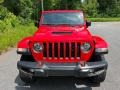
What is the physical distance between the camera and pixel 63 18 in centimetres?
1024

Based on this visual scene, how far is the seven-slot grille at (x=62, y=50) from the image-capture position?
8031 mm

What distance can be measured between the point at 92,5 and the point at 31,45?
6923cm

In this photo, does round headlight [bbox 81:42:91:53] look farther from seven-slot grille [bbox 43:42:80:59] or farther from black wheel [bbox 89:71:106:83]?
black wheel [bbox 89:71:106:83]

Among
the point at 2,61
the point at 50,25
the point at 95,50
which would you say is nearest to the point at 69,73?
the point at 95,50

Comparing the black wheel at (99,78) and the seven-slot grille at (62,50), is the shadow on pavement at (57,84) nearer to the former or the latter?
the black wheel at (99,78)

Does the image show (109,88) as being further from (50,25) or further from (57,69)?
(50,25)

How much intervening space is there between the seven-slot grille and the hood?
0.39 feet

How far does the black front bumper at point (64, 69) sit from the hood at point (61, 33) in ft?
1.91

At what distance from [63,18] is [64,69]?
8.91ft

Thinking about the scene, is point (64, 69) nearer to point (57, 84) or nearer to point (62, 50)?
point (62, 50)

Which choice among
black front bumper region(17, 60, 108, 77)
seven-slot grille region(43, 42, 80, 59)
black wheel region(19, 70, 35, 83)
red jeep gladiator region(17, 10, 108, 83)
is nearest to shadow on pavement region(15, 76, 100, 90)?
black wheel region(19, 70, 35, 83)

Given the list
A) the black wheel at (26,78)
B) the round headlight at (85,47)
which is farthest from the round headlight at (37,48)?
the round headlight at (85,47)

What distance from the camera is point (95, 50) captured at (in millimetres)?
8297

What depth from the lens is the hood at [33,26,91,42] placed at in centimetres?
815
